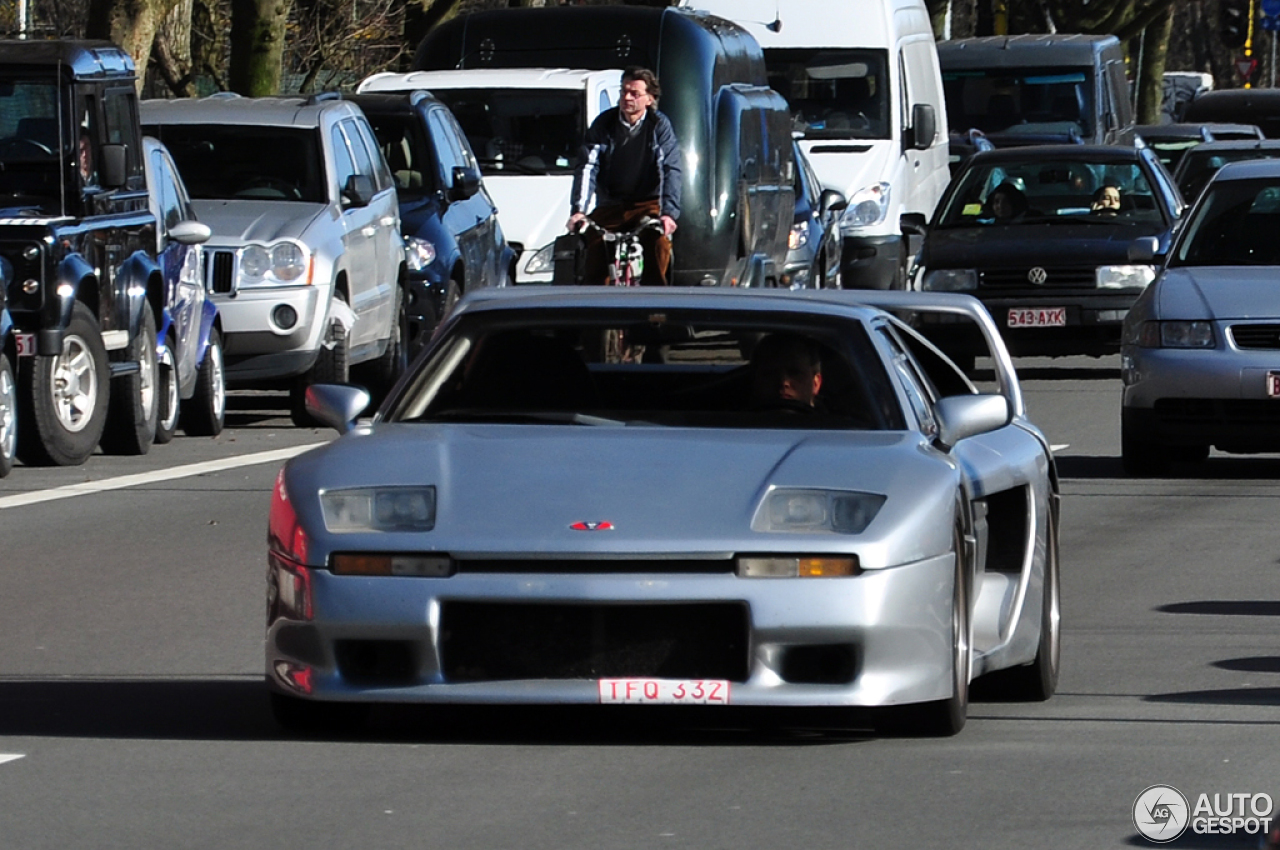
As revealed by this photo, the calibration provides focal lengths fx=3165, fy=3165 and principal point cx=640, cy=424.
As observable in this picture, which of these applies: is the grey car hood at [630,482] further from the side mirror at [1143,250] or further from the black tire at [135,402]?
the side mirror at [1143,250]

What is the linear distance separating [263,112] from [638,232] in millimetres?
3046

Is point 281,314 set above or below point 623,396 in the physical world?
below

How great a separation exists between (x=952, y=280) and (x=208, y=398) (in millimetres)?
6803

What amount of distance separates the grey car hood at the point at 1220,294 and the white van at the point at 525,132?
752 cm

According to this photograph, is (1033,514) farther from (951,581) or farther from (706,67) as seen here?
(706,67)

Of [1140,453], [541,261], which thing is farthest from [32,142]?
[541,261]

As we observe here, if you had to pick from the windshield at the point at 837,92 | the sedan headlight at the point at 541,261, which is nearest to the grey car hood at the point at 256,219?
the sedan headlight at the point at 541,261

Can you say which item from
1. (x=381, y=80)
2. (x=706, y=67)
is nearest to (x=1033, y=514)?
(x=706, y=67)

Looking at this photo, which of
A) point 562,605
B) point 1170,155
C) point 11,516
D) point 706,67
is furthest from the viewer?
point 1170,155

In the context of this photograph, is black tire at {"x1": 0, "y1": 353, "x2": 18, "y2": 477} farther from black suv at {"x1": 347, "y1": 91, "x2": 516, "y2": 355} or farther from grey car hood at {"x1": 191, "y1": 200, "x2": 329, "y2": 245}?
black suv at {"x1": 347, "y1": 91, "x2": 516, "y2": 355}

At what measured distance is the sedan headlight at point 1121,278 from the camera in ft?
75.6

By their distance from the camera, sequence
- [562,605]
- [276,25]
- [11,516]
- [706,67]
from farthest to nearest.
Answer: [276,25] → [706,67] → [11,516] → [562,605]

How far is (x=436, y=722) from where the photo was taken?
26.3ft

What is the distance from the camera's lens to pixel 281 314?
61.8 feet
